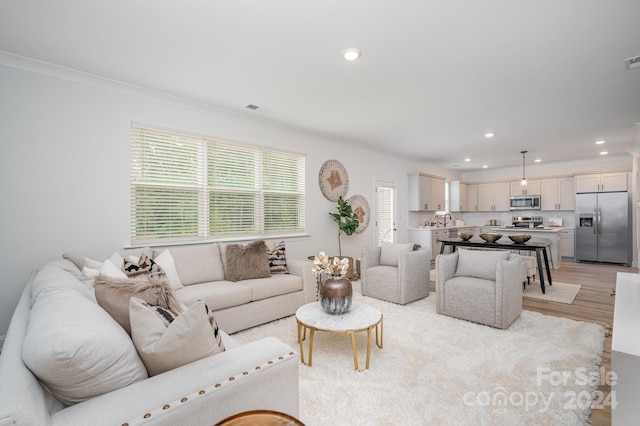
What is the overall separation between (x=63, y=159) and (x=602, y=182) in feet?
33.8

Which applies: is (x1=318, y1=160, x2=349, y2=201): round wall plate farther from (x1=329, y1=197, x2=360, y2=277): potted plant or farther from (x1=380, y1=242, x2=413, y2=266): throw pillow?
(x1=380, y1=242, x2=413, y2=266): throw pillow

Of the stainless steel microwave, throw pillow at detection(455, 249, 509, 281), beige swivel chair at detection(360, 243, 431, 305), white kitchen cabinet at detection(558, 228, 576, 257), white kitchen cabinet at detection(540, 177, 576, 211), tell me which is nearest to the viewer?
throw pillow at detection(455, 249, 509, 281)

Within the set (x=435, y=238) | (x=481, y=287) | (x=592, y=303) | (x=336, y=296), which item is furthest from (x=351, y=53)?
(x=435, y=238)

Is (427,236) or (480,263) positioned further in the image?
(427,236)

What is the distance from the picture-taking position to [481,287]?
3.27 metres

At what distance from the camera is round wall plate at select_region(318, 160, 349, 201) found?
212 inches

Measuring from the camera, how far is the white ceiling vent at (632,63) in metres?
2.72

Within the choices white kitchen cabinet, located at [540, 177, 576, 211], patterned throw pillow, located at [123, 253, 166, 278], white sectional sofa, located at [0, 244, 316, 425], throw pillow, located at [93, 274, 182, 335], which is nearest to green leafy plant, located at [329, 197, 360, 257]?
patterned throw pillow, located at [123, 253, 166, 278]

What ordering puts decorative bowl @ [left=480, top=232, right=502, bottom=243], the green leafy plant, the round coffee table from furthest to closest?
the green leafy plant
decorative bowl @ [left=480, top=232, right=502, bottom=243]
the round coffee table

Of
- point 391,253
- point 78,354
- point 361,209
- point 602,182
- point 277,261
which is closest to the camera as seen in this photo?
point 78,354

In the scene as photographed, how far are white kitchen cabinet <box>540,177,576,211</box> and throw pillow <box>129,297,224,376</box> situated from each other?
9.55 meters

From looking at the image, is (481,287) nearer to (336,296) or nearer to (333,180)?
(336,296)

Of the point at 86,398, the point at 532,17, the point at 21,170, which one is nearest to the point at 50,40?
the point at 21,170

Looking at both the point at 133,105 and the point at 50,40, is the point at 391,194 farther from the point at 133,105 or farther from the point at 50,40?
the point at 50,40
